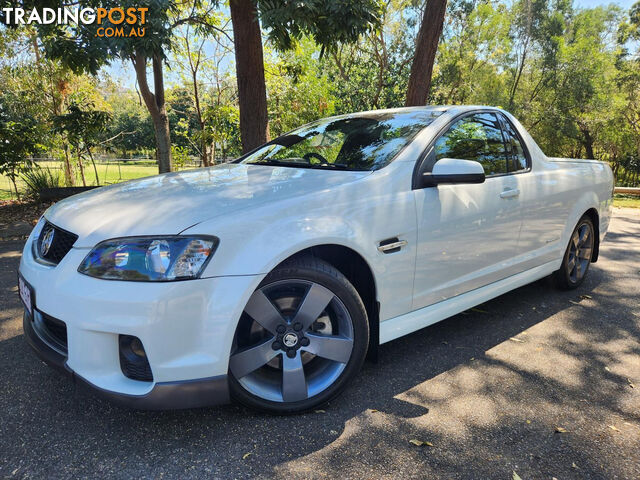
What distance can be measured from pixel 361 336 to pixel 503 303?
6.78ft

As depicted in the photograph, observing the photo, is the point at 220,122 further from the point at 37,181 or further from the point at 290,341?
the point at 290,341

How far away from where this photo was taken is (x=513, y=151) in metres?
3.29

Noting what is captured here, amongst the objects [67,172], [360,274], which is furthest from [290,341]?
[67,172]

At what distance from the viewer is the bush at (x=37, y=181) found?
8.52m

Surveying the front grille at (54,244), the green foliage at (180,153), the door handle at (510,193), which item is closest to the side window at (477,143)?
the door handle at (510,193)

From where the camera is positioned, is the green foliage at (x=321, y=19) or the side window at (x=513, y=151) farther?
the green foliage at (x=321, y=19)

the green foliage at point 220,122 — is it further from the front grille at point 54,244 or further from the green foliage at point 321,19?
→ the front grille at point 54,244

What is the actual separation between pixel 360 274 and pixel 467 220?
0.83m

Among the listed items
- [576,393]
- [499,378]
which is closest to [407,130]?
[499,378]

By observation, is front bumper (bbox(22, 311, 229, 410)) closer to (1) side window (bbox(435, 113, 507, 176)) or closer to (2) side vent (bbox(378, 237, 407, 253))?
(2) side vent (bbox(378, 237, 407, 253))

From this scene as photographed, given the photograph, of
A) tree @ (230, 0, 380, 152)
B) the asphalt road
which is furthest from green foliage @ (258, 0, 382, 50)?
the asphalt road

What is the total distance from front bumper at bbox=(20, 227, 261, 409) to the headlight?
37 millimetres

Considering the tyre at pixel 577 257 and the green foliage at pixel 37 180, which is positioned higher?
the green foliage at pixel 37 180

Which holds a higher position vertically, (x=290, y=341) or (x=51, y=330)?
(x=51, y=330)
